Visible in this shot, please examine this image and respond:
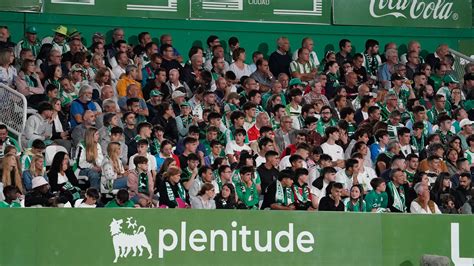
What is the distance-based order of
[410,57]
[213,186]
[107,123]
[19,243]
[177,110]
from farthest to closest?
[410,57] < [177,110] < [107,123] < [213,186] < [19,243]

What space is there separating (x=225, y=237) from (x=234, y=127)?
4.01m

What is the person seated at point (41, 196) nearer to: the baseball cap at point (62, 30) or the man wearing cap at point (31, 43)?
the man wearing cap at point (31, 43)

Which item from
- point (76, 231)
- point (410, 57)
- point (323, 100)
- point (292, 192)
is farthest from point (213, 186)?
point (410, 57)

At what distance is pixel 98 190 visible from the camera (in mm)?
18844

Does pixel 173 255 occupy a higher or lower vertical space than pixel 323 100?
lower

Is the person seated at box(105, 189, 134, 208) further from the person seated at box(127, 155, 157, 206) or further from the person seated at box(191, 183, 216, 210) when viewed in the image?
the person seated at box(191, 183, 216, 210)

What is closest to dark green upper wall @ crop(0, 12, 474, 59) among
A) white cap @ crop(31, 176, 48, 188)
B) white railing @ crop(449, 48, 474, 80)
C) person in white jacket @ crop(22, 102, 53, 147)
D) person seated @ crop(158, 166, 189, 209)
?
white railing @ crop(449, 48, 474, 80)

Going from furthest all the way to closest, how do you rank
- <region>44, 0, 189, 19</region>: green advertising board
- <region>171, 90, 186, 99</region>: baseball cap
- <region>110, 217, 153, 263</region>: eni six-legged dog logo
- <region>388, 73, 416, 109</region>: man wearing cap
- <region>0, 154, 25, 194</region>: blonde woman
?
<region>388, 73, 416, 109</region>: man wearing cap < <region>44, 0, 189, 19</region>: green advertising board < <region>171, 90, 186, 99</region>: baseball cap < <region>0, 154, 25, 194</region>: blonde woman < <region>110, 217, 153, 263</region>: eni six-legged dog logo

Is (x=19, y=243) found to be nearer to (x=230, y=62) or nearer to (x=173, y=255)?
(x=173, y=255)

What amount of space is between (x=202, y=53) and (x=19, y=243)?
299 inches

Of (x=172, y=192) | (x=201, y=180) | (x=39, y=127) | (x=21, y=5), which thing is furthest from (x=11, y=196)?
(x=21, y=5)

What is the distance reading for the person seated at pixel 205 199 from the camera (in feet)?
60.4

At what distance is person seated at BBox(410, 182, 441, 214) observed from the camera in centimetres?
1936

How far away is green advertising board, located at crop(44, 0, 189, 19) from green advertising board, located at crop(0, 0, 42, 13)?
0.46 meters
